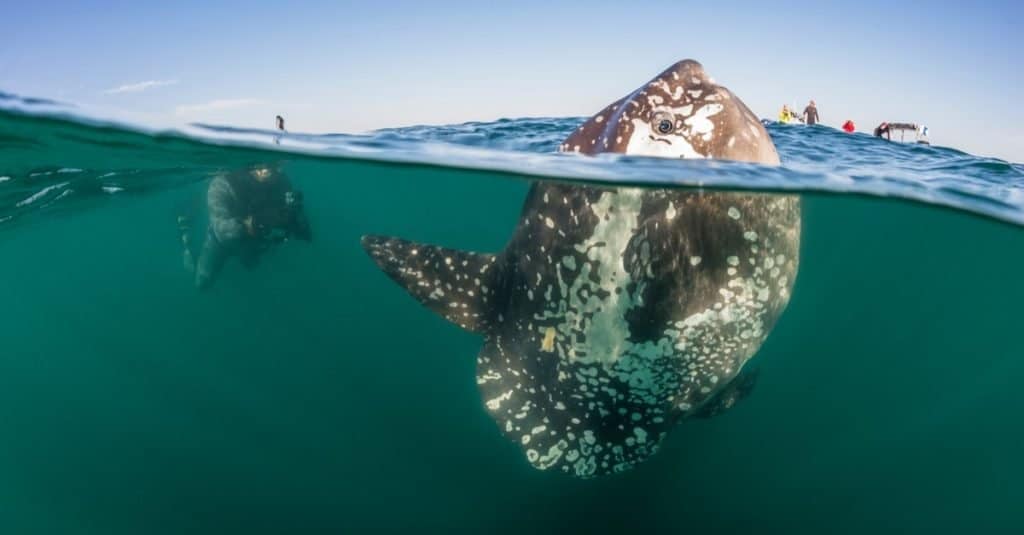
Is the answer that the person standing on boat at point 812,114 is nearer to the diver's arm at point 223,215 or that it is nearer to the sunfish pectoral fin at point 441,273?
the sunfish pectoral fin at point 441,273

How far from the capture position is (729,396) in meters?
6.41

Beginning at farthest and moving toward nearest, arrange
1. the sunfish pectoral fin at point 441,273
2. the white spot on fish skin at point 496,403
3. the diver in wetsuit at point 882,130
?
the diver in wetsuit at point 882,130 → the white spot on fish skin at point 496,403 → the sunfish pectoral fin at point 441,273

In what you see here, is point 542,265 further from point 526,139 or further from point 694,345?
point 526,139

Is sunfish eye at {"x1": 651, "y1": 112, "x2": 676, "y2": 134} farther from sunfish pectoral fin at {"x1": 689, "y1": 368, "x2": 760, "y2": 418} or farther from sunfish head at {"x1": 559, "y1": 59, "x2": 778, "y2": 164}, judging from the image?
sunfish pectoral fin at {"x1": 689, "y1": 368, "x2": 760, "y2": 418}

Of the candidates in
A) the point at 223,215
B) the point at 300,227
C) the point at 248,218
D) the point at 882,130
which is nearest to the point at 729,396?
Answer: the point at 882,130

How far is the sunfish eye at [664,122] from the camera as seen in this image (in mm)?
4203

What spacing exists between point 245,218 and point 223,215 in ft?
1.73

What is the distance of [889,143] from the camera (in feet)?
36.4

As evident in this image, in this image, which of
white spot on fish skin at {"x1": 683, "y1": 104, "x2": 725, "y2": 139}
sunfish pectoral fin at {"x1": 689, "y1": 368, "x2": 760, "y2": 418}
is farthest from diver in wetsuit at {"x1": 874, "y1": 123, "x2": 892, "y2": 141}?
white spot on fish skin at {"x1": 683, "y1": 104, "x2": 725, "y2": 139}

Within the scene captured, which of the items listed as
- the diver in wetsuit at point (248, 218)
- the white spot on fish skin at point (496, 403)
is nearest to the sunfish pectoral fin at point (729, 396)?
the white spot on fish skin at point (496, 403)

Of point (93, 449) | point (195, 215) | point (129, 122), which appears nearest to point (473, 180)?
point (129, 122)

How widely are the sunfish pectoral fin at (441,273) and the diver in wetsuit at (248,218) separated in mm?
7934

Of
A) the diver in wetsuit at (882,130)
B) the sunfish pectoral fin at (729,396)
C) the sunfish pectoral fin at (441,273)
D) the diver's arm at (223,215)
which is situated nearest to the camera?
the sunfish pectoral fin at (441,273)

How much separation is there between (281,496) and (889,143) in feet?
43.4
